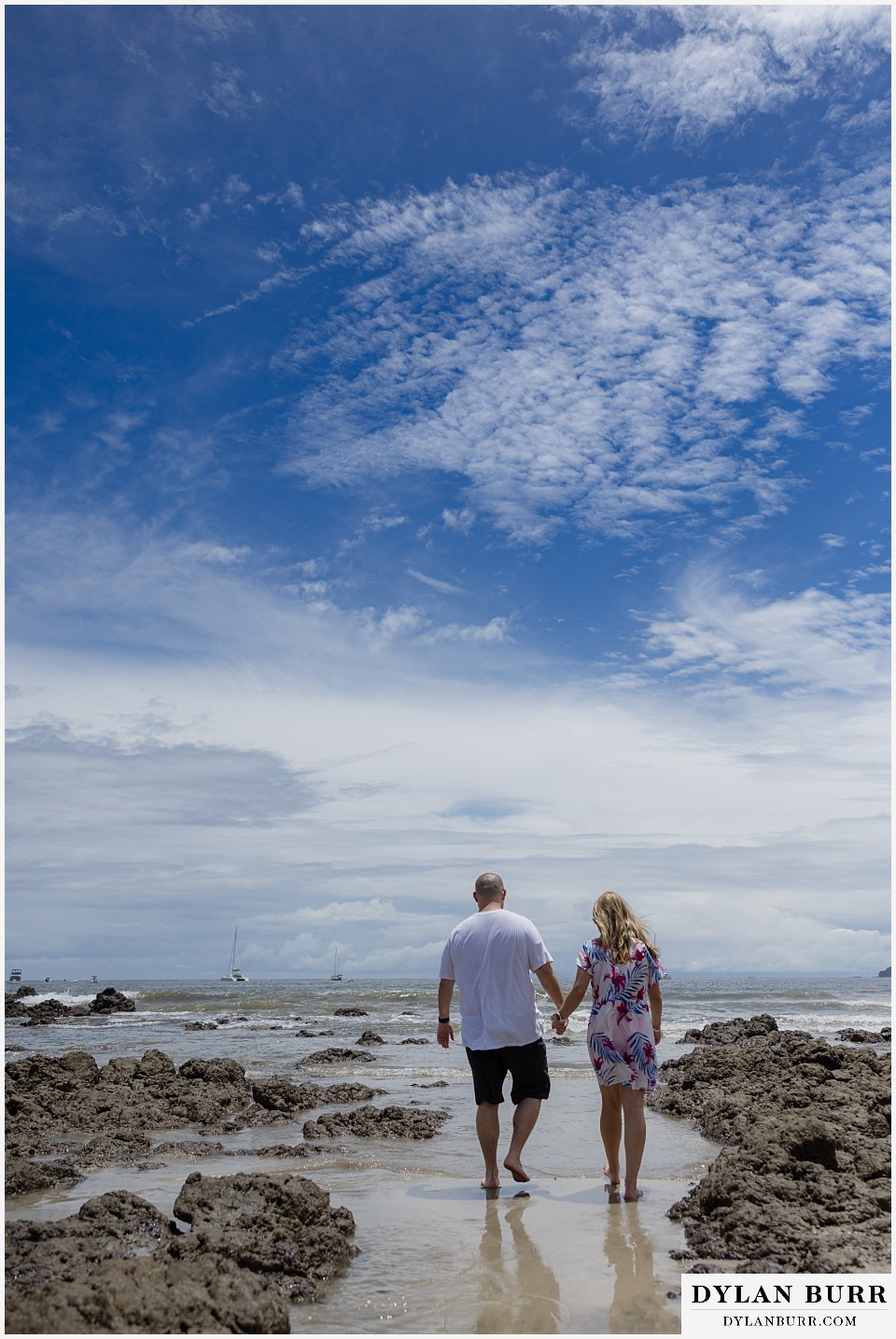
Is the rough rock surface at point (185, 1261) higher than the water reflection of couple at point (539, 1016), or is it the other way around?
the water reflection of couple at point (539, 1016)

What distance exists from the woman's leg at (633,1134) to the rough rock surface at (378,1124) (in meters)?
3.32

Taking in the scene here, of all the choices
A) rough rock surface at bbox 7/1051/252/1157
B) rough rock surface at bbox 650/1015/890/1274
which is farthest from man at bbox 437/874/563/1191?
rough rock surface at bbox 7/1051/252/1157

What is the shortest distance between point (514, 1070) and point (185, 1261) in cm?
262

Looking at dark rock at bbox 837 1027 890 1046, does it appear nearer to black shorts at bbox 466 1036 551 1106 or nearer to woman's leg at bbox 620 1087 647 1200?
woman's leg at bbox 620 1087 647 1200

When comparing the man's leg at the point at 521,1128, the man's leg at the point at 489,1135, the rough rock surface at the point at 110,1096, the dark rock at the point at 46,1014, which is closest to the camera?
the man's leg at the point at 489,1135

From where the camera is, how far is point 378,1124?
914 centimetres

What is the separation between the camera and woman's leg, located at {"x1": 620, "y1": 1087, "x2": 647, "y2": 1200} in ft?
19.5

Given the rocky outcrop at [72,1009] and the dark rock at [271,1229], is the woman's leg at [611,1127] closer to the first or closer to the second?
the dark rock at [271,1229]

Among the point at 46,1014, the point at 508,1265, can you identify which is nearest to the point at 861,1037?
the point at 508,1265

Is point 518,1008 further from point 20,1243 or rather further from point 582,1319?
point 20,1243

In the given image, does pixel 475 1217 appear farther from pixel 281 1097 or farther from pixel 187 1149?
pixel 281 1097

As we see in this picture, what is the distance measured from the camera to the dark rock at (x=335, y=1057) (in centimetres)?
1584

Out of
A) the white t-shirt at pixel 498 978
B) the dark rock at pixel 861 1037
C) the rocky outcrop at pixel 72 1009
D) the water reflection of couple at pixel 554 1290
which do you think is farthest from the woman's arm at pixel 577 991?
the rocky outcrop at pixel 72 1009

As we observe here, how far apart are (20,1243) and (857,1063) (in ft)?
27.4
